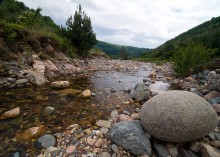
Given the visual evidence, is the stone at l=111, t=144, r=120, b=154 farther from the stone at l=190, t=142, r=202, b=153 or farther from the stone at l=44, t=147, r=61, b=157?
the stone at l=190, t=142, r=202, b=153

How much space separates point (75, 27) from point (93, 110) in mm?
14384

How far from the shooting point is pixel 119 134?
3.19 metres

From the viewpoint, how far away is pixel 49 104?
211 inches

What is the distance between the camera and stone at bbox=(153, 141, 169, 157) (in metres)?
2.98

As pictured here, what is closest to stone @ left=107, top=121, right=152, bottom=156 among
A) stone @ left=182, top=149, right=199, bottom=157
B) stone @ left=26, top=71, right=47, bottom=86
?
stone @ left=182, top=149, right=199, bottom=157

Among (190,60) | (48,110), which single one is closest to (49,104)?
(48,110)

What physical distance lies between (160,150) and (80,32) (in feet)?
53.6

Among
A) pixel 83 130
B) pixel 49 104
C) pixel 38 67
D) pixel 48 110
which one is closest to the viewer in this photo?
pixel 83 130

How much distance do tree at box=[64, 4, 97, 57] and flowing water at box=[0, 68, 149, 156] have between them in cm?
1138

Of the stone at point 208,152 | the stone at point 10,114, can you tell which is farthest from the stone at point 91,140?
the stone at point 10,114

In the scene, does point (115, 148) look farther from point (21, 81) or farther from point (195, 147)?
point (21, 81)

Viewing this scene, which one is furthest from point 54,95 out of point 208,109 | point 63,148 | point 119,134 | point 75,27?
point 75,27

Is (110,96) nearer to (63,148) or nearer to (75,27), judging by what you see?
(63,148)

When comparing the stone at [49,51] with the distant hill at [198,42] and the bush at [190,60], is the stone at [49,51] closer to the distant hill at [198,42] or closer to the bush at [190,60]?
the bush at [190,60]
